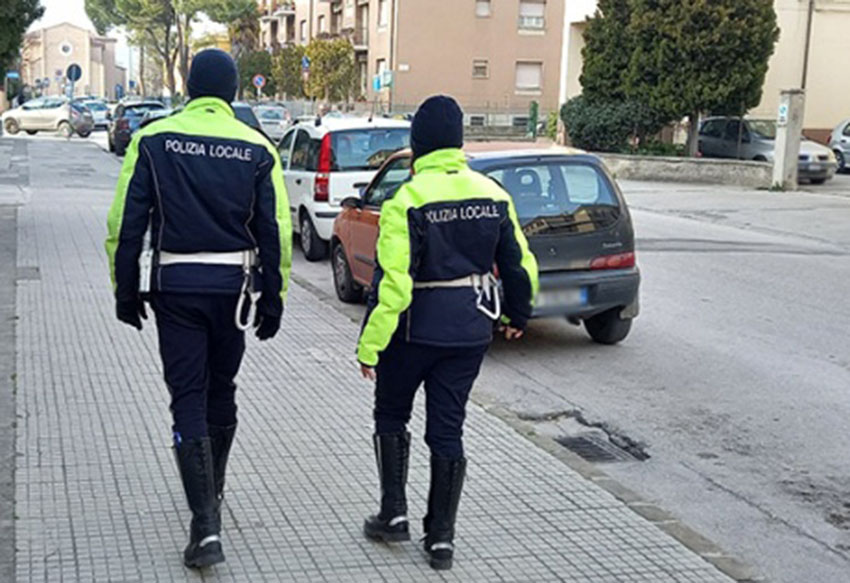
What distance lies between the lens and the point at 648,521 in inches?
207

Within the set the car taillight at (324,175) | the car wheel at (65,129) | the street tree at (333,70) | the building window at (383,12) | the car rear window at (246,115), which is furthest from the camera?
the street tree at (333,70)

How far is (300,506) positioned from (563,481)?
1.39 metres

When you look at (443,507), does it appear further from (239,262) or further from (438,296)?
(239,262)

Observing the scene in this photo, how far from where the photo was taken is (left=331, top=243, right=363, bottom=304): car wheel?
1095 centimetres

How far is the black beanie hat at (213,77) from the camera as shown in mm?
4441

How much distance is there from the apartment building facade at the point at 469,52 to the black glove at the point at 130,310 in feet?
161

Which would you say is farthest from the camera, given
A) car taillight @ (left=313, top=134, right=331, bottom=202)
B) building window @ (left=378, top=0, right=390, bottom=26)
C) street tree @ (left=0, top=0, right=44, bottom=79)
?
building window @ (left=378, top=0, right=390, bottom=26)

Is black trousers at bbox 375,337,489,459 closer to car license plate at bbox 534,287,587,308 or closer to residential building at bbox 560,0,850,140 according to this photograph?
car license plate at bbox 534,287,587,308

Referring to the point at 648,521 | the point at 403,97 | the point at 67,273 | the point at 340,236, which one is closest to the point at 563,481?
the point at 648,521

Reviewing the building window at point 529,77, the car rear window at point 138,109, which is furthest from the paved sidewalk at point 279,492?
the building window at point 529,77

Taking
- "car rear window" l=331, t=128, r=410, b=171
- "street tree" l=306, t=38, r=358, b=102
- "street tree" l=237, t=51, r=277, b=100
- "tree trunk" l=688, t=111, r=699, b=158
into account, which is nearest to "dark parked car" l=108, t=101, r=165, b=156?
"tree trunk" l=688, t=111, r=699, b=158

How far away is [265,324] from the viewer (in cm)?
461

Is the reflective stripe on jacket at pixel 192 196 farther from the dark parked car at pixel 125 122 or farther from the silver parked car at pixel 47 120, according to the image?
the silver parked car at pixel 47 120

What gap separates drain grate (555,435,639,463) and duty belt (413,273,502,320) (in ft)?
7.09
